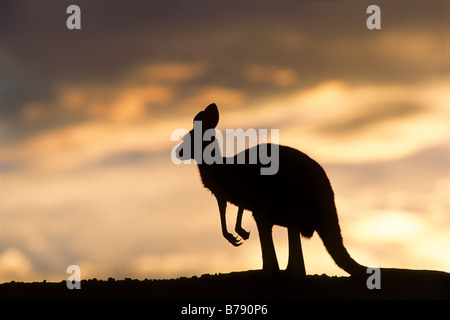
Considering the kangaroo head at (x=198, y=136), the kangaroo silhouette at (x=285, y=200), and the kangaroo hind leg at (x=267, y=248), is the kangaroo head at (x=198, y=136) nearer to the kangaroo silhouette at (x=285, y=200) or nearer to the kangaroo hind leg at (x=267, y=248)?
the kangaroo silhouette at (x=285, y=200)

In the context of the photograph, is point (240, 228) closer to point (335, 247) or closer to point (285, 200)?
point (285, 200)

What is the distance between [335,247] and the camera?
53.2ft

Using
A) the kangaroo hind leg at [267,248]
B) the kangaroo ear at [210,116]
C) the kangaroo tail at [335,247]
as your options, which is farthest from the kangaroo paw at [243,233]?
the kangaroo ear at [210,116]

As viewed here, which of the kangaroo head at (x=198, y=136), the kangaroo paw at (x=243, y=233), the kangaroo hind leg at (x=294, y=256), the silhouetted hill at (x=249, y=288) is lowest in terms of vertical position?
the silhouetted hill at (x=249, y=288)

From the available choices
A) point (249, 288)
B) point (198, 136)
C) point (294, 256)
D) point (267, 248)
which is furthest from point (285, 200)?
point (198, 136)

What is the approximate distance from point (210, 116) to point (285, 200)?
2954 millimetres

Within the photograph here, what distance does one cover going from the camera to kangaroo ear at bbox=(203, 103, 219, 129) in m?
16.9

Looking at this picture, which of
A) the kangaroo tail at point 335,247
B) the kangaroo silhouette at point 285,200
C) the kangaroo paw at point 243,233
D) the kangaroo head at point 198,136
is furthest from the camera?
the kangaroo head at point 198,136

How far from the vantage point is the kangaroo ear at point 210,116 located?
665 inches

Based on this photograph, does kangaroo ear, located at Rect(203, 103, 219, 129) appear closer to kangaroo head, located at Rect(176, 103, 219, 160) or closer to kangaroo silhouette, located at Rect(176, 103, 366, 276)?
kangaroo head, located at Rect(176, 103, 219, 160)

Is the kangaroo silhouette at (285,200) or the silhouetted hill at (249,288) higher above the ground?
the kangaroo silhouette at (285,200)

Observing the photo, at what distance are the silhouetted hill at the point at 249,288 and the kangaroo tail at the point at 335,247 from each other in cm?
28

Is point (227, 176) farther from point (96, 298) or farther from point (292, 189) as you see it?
point (96, 298)
